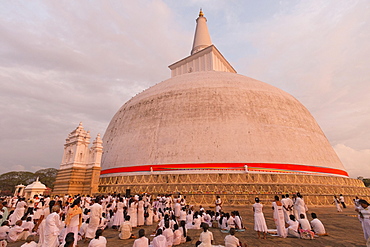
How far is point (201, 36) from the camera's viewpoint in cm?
4097

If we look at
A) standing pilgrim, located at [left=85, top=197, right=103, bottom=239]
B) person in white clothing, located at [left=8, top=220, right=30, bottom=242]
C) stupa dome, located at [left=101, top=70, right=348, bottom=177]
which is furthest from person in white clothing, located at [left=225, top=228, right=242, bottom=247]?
stupa dome, located at [left=101, top=70, right=348, bottom=177]

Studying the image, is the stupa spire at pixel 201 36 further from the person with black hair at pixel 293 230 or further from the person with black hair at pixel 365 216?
the person with black hair at pixel 365 216

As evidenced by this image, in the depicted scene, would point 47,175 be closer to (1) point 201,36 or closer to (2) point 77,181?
(2) point 77,181

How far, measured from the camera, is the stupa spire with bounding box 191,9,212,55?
131ft

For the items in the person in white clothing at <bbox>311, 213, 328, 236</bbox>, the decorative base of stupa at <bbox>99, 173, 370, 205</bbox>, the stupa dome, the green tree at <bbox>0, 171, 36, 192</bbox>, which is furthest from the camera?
the green tree at <bbox>0, 171, 36, 192</bbox>

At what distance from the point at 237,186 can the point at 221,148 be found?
385 centimetres

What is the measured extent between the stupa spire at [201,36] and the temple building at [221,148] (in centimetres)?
1567

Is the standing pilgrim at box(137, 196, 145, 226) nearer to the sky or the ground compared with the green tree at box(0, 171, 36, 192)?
nearer to the ground

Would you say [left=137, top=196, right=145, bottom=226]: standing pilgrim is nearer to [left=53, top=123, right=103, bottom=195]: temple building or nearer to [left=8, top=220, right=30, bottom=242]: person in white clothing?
[left=8, top=220, right=30, bottom=242]: person in white clothing

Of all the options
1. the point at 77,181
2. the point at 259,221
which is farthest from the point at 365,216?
the point at 77,181

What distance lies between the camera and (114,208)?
40.1ft

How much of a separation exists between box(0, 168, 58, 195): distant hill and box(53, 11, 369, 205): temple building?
4127cm

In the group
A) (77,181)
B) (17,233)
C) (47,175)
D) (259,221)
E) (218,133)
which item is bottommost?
(259,221)

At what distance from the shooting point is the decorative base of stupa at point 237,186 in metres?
17.6
